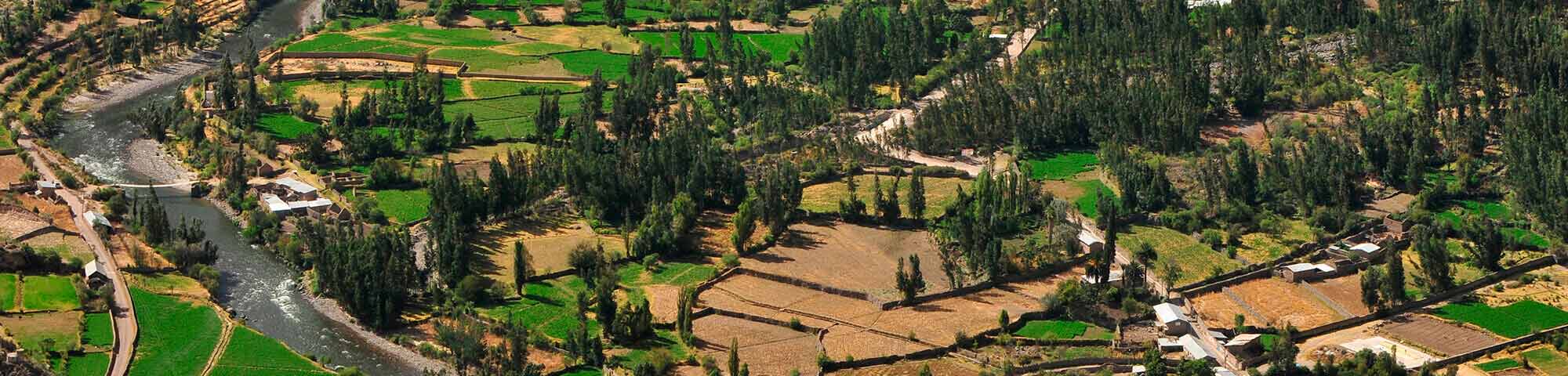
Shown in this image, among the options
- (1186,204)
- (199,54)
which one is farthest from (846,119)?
(199,54)

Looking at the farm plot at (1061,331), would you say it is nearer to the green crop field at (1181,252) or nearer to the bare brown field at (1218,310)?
the bare brown field at (1218,310)

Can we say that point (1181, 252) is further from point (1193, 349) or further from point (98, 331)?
point (98, 331)

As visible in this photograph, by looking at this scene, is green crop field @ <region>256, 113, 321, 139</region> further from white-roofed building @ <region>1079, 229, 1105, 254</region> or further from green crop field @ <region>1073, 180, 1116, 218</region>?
white-roofed building @ <region>1079, 229, 1105, 254</region>

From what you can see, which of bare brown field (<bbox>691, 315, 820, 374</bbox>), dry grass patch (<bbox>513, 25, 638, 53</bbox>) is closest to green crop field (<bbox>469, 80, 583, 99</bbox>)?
dry grass patch (<bbox>513, 25, 638, 53</bbox>)

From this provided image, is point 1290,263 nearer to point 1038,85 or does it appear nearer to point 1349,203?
point 1349,203

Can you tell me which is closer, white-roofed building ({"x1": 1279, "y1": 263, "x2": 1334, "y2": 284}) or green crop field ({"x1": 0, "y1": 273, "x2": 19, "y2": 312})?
green crop field ({"x1": 0, "y1": 273, "x2": 19, "y2": 312})

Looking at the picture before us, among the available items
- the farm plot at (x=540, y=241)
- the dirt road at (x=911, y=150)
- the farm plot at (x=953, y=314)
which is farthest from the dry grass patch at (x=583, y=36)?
the farm plot at (x=953, y=314)
